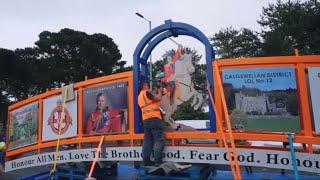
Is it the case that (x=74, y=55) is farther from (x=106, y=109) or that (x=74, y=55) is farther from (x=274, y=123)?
(x=274, y=123)

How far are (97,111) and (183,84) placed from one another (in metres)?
2.00

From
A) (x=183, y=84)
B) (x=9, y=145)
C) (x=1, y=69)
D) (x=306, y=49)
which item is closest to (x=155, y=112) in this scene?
(x=183, y=84)

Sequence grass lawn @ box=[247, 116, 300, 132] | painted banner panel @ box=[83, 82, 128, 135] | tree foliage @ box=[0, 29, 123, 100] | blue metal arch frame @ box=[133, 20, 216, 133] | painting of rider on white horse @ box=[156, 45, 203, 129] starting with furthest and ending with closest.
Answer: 1. tree foliage @ box=[0, 29, 123, 100]
2. painted banner panel @ box=[83, 82, 128, 135]
3. painting of rider on white horse @ box=[156, 45, 203, 129]
4. blue metal arch frame @ box=[133, 20, 216, 133]
5. grass lawn @ box=[247, 116, 300, 132]

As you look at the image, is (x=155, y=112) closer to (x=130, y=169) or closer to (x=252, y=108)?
(x=252, y=108)

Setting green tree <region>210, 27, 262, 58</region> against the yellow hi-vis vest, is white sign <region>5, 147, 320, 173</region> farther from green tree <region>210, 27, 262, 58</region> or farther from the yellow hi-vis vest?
green tree <region>210, 27, 262, 58</region>

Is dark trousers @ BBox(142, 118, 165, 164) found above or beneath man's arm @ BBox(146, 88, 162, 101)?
beneath

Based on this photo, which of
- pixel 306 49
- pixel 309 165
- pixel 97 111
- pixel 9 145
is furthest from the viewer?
pixel 306 49

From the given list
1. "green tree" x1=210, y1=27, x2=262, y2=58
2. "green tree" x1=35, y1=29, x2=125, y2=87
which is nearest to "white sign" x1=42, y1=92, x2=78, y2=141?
"green tree" x1=35, y1=29, x2=125, y2=87

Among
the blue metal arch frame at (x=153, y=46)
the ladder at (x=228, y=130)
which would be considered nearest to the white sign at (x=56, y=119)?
the blue metal arch frame at (x=153, y=46)

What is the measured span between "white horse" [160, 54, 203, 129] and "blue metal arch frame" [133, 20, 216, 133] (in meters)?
0.48

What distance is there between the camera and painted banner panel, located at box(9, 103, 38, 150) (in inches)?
447

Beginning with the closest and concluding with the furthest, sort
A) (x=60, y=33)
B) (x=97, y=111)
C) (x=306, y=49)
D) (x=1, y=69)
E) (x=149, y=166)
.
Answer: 1. (x=149, y=166)
2. (x=97, y=111)
3. (x=1, y=69)
4. (x=306, y=49)
5. (x=60, y=33)

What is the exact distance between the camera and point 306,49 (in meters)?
43.4

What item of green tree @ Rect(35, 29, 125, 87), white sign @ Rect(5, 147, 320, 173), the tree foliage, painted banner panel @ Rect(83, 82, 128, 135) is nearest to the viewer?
white sign @ Rect(5, 147, 320, 173)
